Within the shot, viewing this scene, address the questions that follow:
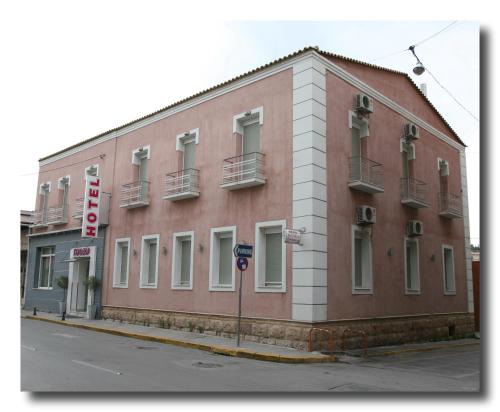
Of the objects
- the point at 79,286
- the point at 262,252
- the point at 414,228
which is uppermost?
the point at 414,228

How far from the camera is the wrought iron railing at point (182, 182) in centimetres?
1733

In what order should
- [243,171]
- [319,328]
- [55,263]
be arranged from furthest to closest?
[55,263]
[243,171]
[319,328]

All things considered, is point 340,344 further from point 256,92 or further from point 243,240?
point 256,92

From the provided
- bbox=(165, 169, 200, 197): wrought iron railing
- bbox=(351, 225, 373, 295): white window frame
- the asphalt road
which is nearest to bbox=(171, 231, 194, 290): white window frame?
bbox=(165, 169, 200, 197): wrought iron railing

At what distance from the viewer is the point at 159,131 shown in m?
19.8

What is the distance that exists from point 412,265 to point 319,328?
22.0 ft

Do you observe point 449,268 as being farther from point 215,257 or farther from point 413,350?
point 215,257

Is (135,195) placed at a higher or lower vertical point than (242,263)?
higher

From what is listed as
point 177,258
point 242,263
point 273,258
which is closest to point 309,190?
point 273,258

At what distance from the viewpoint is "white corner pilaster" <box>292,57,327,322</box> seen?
13.4 meters

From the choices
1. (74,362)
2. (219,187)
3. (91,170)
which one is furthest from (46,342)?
(91,170)

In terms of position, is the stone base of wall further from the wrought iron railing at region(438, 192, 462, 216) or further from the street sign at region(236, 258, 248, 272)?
the wrought iron railing at region(438, 192, 462, 216)

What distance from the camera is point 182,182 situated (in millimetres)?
17797

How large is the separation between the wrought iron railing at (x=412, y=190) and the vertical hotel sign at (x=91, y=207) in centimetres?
1201
